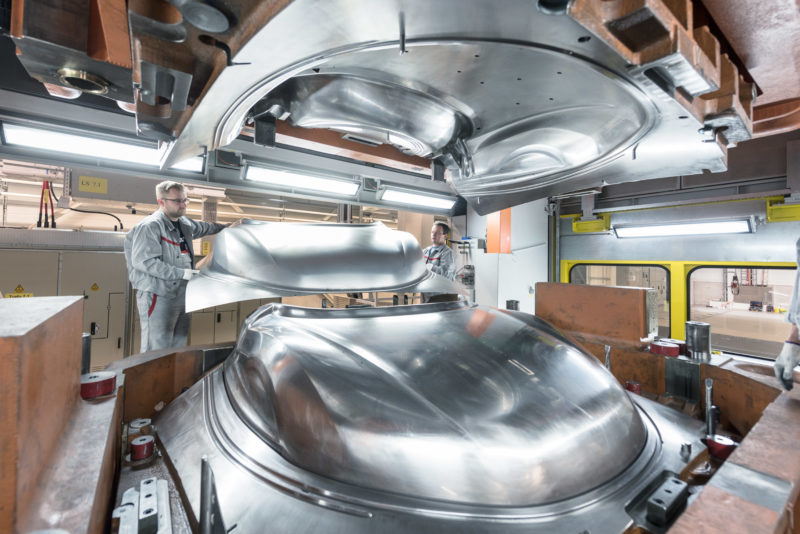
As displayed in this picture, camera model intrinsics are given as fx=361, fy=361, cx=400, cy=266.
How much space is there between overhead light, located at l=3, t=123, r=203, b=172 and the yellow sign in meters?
0.83

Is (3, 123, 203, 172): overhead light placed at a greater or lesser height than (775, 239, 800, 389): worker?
greater

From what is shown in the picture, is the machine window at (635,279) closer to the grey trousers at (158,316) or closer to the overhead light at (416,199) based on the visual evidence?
the overhead light at (416,199)

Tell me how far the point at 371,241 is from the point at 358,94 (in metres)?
0.64

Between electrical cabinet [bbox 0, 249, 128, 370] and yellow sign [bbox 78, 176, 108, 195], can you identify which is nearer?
yellow sign [bbox 78, 176, 108, 195]

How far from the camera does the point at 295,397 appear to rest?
881 mm

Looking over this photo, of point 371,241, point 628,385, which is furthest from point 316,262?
point 628,385

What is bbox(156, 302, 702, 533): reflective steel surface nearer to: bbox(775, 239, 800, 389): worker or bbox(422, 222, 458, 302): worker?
bbox(775, 239, 800, 389): worker

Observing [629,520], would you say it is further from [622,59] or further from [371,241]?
[371,241]

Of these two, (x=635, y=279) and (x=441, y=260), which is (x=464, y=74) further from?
(x=635, y=279)

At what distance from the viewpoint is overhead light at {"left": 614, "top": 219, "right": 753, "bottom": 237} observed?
10.4ft

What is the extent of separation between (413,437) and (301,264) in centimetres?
82

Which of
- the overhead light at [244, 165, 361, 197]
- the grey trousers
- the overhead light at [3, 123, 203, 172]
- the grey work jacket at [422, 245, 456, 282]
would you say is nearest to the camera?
the overhead light at [3, 123, 203, 172]

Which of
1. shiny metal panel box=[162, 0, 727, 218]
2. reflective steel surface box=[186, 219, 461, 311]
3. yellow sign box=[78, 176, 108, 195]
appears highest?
yellow sign box=[78, 176, 108, 195]

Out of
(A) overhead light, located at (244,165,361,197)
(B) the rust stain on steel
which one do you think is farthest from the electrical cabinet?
(B) the rust stain on steel
